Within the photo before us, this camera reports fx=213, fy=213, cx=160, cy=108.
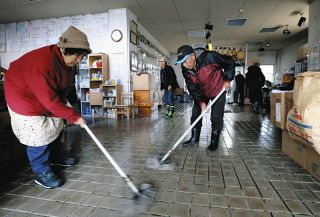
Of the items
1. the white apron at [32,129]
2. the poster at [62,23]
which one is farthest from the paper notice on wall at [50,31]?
the white apron at [32,129]

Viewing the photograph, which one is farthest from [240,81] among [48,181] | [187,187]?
[48,181]

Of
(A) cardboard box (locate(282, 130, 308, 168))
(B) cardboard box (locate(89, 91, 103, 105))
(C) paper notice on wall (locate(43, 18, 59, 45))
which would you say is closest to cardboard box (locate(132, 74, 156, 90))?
(B) cardboard box (locate(89, 91, 103, 105))

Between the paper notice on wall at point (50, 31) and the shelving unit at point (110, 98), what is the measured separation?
8.17 feet

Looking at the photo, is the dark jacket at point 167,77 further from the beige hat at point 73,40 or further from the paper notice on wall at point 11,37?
the paper notice on wall at point 11,37

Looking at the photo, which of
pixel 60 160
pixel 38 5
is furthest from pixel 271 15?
pixel 60 160

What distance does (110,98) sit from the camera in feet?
21.0

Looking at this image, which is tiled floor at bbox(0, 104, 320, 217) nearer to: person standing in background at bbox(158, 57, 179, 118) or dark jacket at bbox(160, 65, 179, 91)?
person standing in background at bbox(158, 57, 179, 118)

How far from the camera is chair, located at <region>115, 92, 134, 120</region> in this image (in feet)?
19.6

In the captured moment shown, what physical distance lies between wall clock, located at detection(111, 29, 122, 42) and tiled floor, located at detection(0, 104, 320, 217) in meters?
4.17

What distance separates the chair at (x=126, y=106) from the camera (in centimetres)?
598

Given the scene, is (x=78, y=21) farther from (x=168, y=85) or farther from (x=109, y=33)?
(x=168, y=85)

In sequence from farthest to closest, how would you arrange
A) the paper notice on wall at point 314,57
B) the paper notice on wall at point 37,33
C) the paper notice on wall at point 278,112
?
the paper notice on wall at point 37,33
the paper notice on wall at point 314,57
the paper notice on wall at point 278,112

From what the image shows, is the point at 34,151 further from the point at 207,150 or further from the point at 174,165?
the point at 207,150

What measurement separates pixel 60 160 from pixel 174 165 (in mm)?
1321
